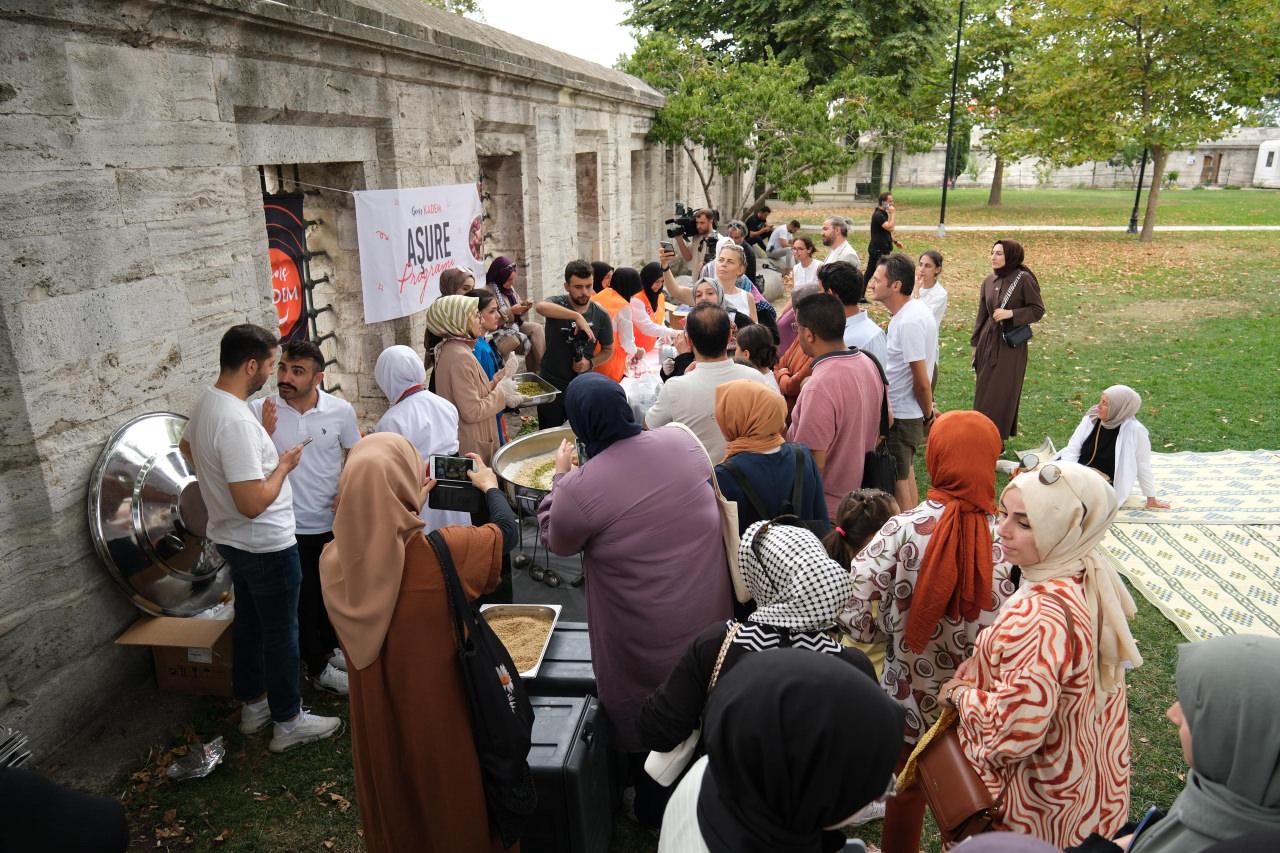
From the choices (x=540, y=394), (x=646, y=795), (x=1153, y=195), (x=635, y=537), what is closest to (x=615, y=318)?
(x=540, y=394)

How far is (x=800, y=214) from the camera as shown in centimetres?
3806

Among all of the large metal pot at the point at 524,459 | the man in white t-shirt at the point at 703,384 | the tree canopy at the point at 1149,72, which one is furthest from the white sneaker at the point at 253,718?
the tree canopy at the point at 1149,72

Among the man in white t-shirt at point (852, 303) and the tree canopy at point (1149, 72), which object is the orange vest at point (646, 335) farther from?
the tree canopy at point (1149, 72)

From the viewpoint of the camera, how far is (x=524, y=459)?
18.0ft

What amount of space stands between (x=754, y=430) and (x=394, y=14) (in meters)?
5.17

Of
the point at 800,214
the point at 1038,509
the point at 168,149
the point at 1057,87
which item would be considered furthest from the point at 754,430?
the point at 800,214

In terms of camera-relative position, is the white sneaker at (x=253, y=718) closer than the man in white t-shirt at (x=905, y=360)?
Yes

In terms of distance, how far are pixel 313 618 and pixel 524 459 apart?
1.61m

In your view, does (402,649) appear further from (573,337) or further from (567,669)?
(573,337)

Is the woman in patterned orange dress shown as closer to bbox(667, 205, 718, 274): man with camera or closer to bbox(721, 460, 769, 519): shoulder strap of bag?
bbox(721, 460, 769, 519): shoulder strap of bag

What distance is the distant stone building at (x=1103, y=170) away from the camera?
187 feet

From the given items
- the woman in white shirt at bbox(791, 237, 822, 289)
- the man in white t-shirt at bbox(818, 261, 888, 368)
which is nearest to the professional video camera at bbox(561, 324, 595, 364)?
the man in white t-shirt at bbox(818, 261, 888, 368)

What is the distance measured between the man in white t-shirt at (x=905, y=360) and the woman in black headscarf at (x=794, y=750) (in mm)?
4139

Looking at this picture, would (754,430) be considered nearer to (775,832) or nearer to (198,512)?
(775,832)
